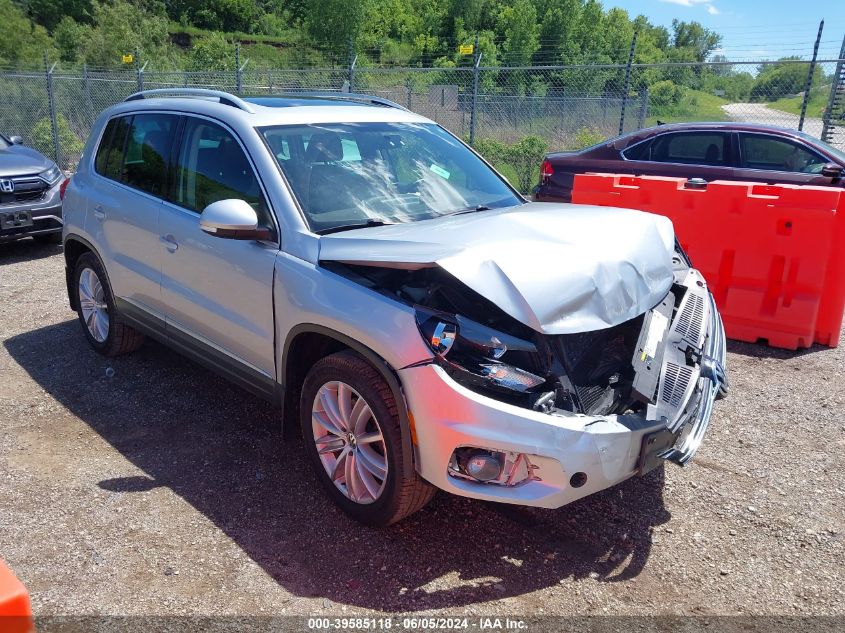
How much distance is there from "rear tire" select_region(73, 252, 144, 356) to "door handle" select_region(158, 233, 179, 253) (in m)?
1.05

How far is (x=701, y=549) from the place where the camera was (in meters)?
3.20

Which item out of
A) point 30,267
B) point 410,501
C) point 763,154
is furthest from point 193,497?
point 763,154

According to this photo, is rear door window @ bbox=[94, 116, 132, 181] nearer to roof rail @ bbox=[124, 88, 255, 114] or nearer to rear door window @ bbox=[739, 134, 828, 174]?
roof rail @ bbox=[124, 88, 255, 114]

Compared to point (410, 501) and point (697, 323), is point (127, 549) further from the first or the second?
point (697, 323)

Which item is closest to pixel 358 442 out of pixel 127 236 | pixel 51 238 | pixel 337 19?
pixel 127 236

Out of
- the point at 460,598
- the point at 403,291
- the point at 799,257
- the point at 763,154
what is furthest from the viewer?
the point at 763,154

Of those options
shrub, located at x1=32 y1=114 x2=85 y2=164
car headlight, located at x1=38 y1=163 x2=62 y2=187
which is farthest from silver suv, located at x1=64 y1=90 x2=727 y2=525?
shrub, located at x1=32 y1=114 x2=85 y2=164

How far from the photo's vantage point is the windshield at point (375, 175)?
3.62m

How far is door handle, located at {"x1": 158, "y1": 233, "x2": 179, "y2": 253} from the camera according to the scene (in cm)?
411

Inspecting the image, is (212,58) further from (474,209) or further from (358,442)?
(358,442)

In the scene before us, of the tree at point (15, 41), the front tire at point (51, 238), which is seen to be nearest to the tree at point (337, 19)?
the tree at point (15, 41)

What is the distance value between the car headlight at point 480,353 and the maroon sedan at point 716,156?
20.7ft

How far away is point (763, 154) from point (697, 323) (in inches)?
218

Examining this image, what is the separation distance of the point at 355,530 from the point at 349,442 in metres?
0.43
